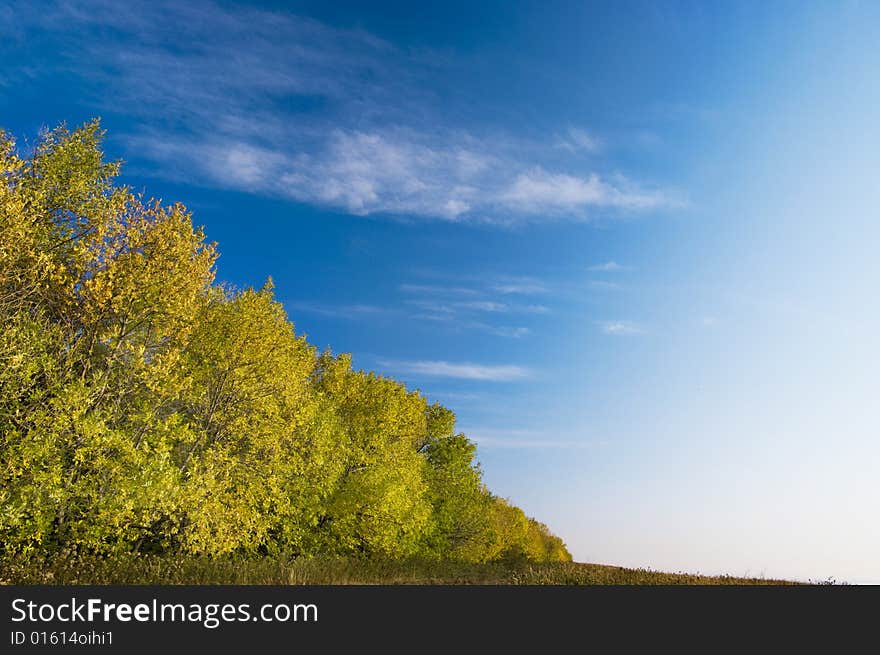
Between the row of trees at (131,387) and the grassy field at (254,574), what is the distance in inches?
33.4

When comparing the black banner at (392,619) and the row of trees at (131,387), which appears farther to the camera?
the row of trees at (131,387)

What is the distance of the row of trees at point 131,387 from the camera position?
2111 centimetres

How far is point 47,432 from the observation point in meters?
20.9

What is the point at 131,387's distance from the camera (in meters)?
24.0

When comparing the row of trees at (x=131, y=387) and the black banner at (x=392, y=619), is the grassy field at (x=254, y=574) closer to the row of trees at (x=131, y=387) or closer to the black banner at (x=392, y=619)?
the row of trees at (x=131, y=387)

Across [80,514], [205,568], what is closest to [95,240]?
[80,514]

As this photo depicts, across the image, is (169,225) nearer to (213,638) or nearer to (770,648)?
(213,638)

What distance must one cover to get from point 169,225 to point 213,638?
17.8 m

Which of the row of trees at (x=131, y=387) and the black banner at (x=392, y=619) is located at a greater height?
the row of trees at (x=131, y=387)

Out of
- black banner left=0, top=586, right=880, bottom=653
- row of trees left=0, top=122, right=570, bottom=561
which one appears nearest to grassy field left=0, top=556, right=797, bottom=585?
row of trees left=0, top=122, right=570, bottom=561

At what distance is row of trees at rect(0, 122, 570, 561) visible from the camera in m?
21.1

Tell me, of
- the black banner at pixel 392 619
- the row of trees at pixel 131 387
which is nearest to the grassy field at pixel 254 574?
the row of trees at pixel 131 387

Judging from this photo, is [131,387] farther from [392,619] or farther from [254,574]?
[392,619]

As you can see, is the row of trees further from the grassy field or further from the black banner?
the black banner
